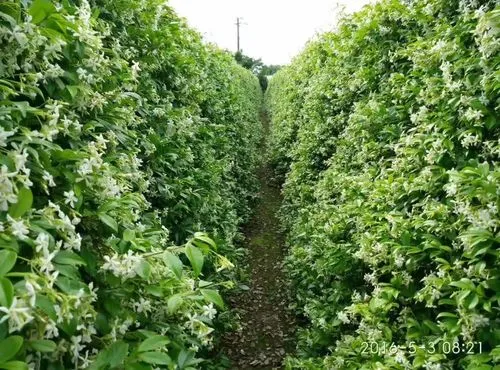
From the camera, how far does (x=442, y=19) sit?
3.51 m

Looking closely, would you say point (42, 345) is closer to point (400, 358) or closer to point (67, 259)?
point (67, 259)

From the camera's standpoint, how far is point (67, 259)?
143 centimetres

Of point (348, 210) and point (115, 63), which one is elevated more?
point (115, 63)

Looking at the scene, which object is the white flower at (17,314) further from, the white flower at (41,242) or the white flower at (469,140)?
the white flower at (469,140)

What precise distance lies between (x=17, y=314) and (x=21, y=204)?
378mm

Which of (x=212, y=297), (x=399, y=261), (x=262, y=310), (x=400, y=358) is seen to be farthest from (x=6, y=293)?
(x=262, y=310)

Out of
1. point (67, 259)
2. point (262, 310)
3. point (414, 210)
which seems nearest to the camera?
point (67, 259)

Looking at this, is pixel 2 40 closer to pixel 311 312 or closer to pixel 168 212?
pixel 168 212

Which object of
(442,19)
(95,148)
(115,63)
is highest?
(442,19)

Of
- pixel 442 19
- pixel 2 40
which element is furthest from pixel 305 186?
pixel 2 40

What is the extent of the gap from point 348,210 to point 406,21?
2.11 meters

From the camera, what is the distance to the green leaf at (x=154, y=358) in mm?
1488

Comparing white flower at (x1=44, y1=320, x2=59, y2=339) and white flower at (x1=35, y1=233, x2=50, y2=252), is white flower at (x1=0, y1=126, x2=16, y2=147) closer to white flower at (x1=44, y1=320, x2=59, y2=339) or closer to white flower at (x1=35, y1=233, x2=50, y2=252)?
white flower at (x1=35, y1=233, x2=50, y2=252)

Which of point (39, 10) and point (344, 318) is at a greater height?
point (39, 10)
